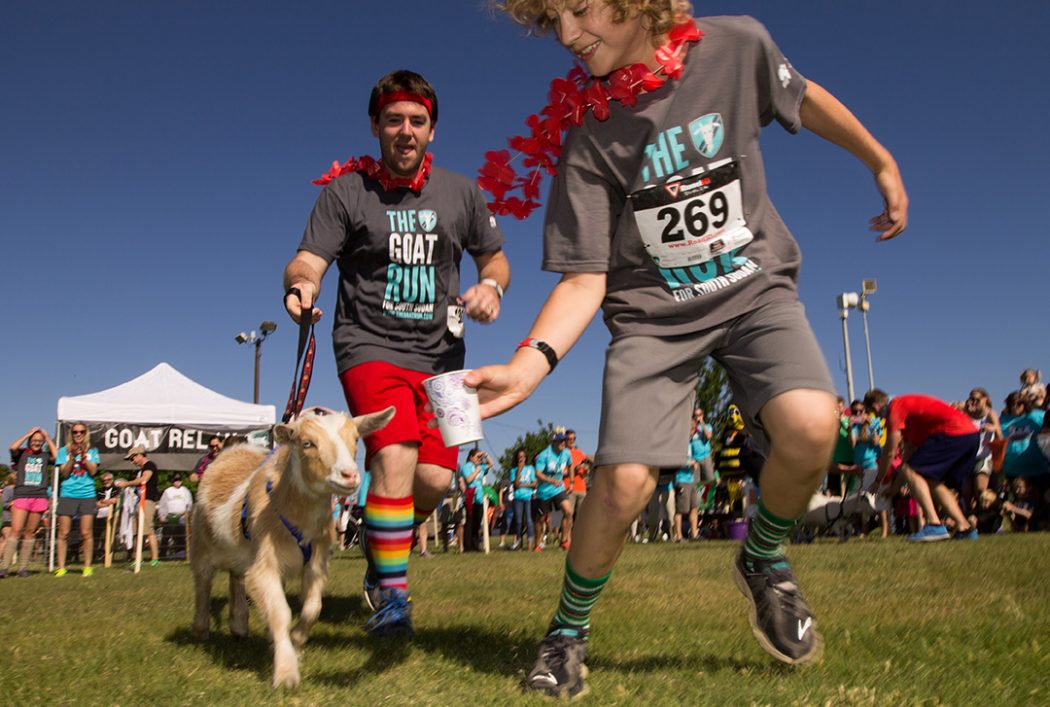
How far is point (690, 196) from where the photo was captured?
115 inches

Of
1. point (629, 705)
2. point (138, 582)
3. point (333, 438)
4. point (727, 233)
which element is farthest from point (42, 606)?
point (727, 233)

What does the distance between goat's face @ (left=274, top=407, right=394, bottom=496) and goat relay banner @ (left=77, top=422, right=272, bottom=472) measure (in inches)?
499

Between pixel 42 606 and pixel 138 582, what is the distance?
2.70 m

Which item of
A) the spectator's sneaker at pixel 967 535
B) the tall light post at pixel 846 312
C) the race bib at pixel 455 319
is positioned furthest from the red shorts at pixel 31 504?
the tall light post at pixel 846 312

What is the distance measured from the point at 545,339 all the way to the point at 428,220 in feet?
6.38

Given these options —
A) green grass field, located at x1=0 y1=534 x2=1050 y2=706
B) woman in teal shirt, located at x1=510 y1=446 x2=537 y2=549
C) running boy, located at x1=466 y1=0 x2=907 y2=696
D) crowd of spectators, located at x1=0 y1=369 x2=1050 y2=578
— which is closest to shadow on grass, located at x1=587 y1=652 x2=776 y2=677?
green grass field, located at x1=0 y1=534 x2=1050 y2=706

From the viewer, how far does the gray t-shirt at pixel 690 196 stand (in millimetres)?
2932

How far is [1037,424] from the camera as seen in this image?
35.8ft

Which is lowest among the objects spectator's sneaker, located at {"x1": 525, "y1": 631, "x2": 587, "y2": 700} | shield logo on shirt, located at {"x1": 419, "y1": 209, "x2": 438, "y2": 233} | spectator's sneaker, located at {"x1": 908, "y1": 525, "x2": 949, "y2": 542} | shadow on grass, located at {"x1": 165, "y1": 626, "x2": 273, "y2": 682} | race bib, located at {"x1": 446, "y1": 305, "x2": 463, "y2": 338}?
spectator's sneaker, located at {"x1": 908, "y1": 525, "x2": 949, "y2": 542}

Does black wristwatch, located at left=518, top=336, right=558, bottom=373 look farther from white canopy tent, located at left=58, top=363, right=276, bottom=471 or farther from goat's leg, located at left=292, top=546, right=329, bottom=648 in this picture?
white canopy tent, located at left=58, top=363, right=276, bottom=471

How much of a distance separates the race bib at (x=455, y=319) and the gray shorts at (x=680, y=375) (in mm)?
1758

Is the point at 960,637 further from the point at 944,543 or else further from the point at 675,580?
A: the point at 944,543

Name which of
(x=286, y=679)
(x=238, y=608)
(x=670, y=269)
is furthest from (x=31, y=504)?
(x=670, y=269)

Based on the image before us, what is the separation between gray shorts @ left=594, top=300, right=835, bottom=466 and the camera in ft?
9.29
